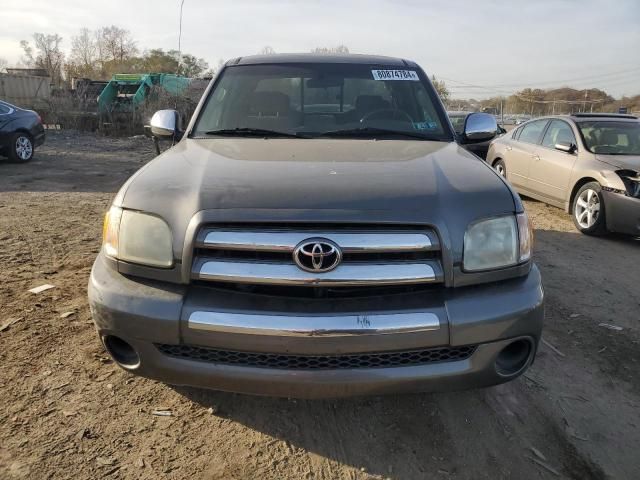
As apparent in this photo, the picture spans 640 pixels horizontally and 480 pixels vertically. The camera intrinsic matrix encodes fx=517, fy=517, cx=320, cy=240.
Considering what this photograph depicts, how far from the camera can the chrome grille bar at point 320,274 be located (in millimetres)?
2037

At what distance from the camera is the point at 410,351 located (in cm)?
206

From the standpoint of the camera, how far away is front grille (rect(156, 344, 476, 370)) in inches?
81.8

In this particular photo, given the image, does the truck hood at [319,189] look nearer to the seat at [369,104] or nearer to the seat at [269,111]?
the seat at [269,111]

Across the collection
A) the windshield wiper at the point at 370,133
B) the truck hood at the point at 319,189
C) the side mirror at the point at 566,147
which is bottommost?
the truck hood at the point at 319,189

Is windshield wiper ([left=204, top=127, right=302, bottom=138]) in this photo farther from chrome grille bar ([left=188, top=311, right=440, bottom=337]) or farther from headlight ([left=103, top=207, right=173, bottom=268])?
chrome grille bar ([left=188, top=311, right=440, bottom=337])

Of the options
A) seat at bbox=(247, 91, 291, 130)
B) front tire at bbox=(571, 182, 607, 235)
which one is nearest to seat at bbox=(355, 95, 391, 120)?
seat at bbox=(247, 91, 291, 130)

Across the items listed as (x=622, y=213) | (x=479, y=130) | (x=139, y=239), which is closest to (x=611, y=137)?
(x=622, y=213)

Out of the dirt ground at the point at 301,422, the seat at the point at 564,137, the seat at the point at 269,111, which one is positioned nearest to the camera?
the dirt ground at the point at 301,422

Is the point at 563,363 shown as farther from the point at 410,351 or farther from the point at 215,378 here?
the point at 215,378

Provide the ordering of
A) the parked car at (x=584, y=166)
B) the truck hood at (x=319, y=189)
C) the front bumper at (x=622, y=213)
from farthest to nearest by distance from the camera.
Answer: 1. the parked car at (x=584, y=166)
2. the front bumper at (x=622, y=213)
3. the truck hood at (x=319, y=189)

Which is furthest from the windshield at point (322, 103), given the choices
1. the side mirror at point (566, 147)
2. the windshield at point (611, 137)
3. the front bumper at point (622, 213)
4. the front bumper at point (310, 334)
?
the windshield at point (611, 137)

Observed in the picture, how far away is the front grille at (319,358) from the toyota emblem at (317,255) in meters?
0.35

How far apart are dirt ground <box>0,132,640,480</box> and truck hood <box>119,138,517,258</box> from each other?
99 centimetres

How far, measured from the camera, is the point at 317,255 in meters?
2.02
